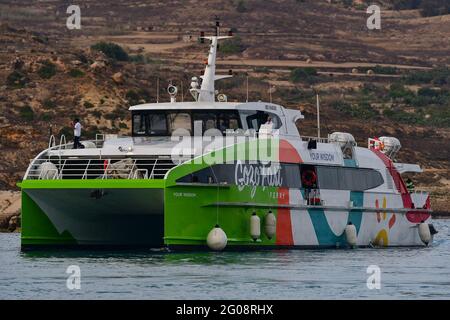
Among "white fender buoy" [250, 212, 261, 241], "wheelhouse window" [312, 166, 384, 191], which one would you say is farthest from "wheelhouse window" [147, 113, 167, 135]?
"wheelhouse window" [312, 166, 384, 191]

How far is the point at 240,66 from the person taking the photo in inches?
4146

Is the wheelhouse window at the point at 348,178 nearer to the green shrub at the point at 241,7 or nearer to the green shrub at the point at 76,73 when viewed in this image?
the green shrub at the point at 76,73

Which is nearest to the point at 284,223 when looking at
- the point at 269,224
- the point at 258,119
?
the point at 269,224

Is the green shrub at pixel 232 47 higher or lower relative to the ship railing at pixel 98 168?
higher

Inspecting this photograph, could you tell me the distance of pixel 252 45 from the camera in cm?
11544

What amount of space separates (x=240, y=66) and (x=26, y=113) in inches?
1478

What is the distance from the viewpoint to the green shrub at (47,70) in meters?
73.2

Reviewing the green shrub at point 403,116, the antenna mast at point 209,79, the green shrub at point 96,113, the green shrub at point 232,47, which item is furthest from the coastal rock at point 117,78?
the green shrub at point 232,47

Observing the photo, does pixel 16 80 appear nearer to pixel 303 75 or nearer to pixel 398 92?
pixel 303 75

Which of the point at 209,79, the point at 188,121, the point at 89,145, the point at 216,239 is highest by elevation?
the point at 209,79

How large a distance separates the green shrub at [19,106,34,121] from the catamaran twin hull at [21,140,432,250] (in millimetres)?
30066

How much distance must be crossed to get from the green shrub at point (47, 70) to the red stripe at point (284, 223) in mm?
37234

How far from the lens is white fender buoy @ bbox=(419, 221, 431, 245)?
147 feet
